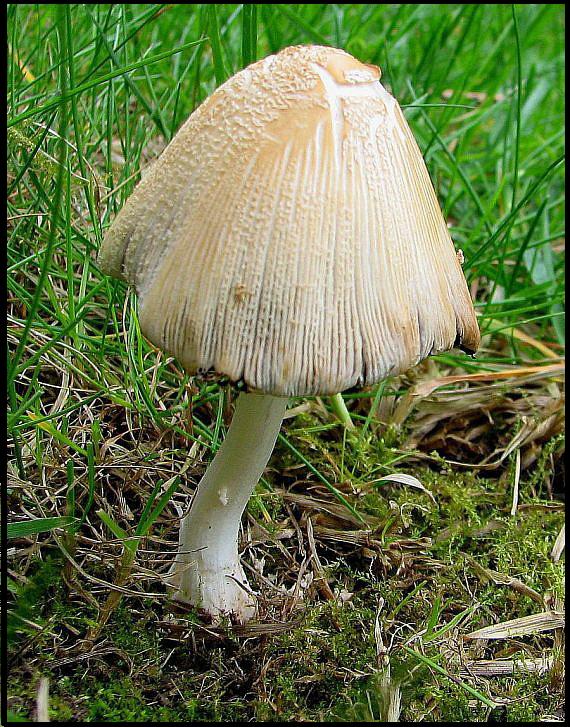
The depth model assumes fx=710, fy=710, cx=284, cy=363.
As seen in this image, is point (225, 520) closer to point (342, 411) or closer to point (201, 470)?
point (201, 470)

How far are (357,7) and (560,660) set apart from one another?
3337mm

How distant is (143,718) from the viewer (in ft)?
4.92

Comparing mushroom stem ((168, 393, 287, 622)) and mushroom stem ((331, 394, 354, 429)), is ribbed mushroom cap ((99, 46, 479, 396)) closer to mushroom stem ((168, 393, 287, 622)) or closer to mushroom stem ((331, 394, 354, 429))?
mushroom stem ((168, 393, 287, 622))

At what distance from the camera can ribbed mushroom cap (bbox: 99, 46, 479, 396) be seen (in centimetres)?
122

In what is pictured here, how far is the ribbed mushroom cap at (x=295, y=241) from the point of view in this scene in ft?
4.01

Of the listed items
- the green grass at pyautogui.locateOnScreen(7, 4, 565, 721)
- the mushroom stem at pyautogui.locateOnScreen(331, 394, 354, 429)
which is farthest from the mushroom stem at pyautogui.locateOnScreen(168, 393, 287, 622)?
the mushroom stem at pyautogui.locateOnScreen(331, 394, 354, 429)

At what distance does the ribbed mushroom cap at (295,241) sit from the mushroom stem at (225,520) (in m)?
0.39

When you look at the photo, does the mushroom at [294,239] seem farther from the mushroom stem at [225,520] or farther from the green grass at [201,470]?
the mushroom stem at [225,520]

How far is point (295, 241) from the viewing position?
123 centimetres

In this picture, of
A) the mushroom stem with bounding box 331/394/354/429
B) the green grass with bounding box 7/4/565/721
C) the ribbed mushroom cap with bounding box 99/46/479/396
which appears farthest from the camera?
the mushroom stem with bounding box 331/394/354/429

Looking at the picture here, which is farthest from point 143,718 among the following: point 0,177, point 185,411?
point 0,177

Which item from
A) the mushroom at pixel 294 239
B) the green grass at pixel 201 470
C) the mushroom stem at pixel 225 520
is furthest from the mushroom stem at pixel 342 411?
the mushroom at pixel 294 239

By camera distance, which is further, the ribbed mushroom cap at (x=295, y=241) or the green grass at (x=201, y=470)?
the green grass at (x=201, y=470)

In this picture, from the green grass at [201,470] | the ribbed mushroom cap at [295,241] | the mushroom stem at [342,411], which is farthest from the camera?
the mushroom stem at [342,411]
